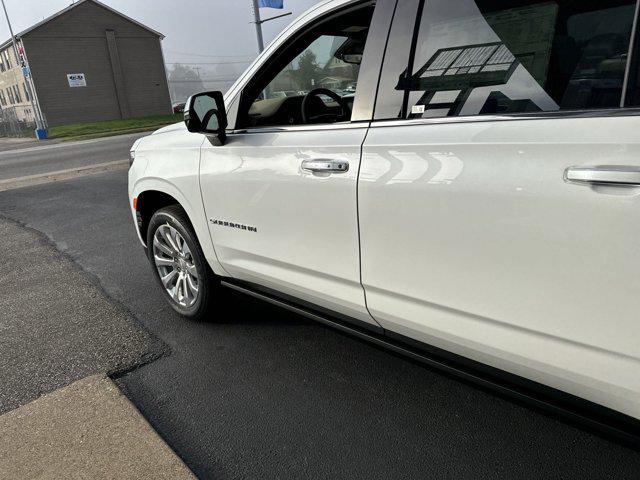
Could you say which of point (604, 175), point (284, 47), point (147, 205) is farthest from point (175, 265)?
point (604, 175)

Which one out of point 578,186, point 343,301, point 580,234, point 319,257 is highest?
point 578,186

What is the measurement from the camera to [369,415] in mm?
2352

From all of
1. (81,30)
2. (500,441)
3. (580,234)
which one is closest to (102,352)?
(500,441)

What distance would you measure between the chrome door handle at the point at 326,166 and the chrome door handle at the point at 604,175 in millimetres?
853

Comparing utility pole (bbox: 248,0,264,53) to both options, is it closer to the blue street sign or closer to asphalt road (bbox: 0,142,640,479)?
the blue street sign

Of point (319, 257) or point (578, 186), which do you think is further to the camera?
point (319, 257)

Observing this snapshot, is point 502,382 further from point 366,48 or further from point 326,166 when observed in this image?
point 366,48

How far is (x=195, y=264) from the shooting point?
3.12m

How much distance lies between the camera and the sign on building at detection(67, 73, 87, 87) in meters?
38.1

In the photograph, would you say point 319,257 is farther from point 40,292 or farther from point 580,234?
point 40,292

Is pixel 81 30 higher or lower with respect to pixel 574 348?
higher

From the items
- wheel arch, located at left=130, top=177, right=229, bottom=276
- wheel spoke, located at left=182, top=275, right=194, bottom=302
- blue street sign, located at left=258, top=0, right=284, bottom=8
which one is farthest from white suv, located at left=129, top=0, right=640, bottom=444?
blue street sign, located at left=258, top=0, right=284, bottom=8

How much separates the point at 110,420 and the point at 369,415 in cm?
126

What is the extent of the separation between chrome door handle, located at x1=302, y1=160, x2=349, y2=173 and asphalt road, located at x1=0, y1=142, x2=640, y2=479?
46.3 inches
